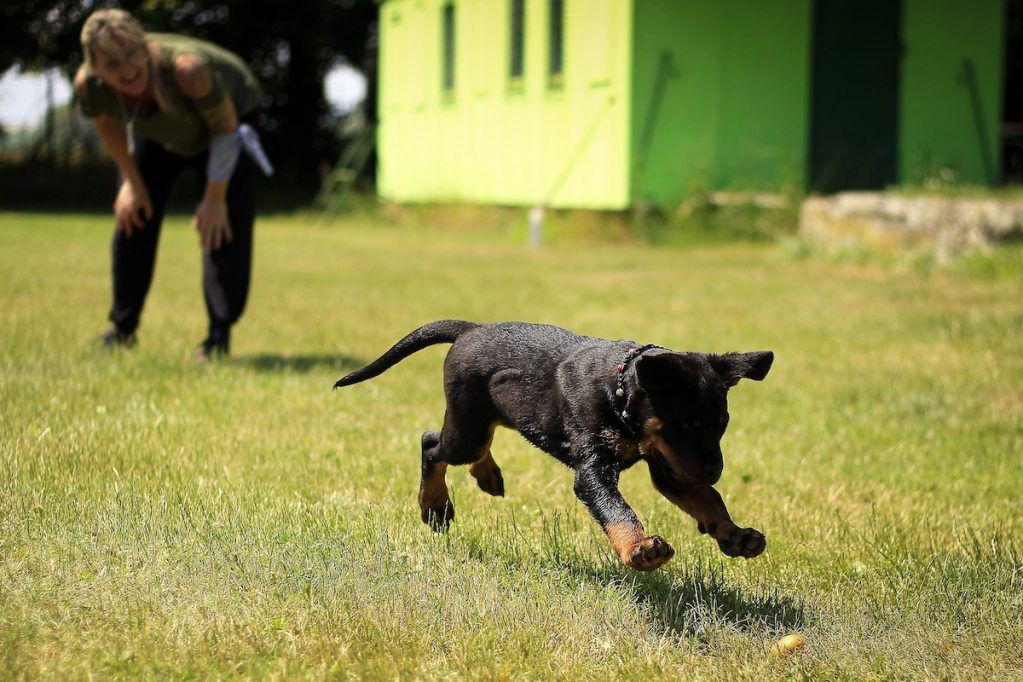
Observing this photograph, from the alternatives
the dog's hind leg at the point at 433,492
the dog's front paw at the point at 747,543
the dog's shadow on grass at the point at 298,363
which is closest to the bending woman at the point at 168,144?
the dog's shadow on grass at the point at 298,363

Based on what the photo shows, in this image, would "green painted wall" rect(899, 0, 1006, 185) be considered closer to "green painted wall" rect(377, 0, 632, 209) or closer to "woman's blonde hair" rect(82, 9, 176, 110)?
"green painted wall" rect(377, 0, 632, 209)

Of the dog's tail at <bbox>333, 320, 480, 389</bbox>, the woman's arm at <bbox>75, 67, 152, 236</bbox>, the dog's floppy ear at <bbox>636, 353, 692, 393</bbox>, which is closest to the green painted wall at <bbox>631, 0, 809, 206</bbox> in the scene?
the woman's arm at <bbox>75, 67, 152, 236</bbox>

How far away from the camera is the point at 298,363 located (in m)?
7.89

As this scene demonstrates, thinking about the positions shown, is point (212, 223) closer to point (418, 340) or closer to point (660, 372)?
point (418, 340)

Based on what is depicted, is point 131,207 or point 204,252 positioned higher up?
point 131,207

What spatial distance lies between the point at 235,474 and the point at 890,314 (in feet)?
23.5

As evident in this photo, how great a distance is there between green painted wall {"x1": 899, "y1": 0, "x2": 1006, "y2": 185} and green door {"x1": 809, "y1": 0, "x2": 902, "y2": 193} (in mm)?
301

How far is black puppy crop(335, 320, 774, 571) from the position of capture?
11.2ft

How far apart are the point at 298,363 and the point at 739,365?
4662 mm

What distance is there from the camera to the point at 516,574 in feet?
12.6

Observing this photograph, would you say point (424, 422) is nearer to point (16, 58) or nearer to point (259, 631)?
point (259, 631)

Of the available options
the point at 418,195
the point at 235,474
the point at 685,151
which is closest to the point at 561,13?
the point at 685,151

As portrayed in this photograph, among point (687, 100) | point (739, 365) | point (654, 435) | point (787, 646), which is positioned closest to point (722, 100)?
point (687, 100)

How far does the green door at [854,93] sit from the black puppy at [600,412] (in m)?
15.9
